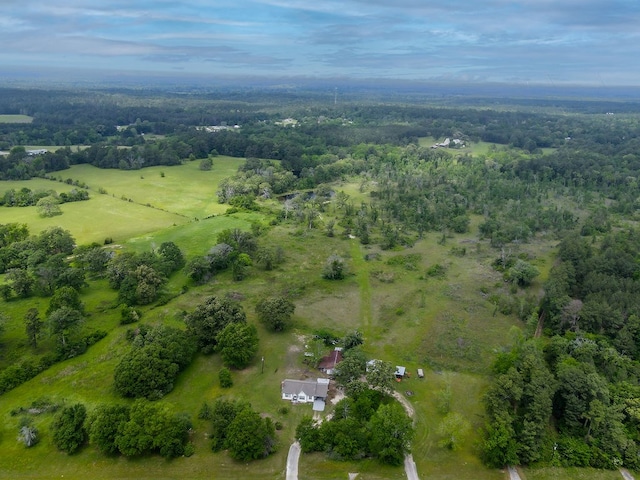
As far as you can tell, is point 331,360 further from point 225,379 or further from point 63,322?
point 63,322

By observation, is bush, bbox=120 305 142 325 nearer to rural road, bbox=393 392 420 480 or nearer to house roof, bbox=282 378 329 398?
house roof, bbox=282 378 329 398

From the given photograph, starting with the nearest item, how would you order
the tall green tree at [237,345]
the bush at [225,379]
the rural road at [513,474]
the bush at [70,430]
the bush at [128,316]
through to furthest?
the rural road at [513,474] → the bush at [70,430] → the bush at [225,379] → the tall green tree at [237,345] → the bush at [128,316]

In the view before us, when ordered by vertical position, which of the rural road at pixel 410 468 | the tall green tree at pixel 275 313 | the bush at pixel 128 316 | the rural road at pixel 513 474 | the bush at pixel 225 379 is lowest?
the rural road at pixel 513 474

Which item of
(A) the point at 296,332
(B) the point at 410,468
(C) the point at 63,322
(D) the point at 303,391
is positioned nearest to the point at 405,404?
(B) the point at 410,468

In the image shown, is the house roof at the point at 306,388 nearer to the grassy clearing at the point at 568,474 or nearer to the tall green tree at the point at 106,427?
the tall green tree at the point at 106,427

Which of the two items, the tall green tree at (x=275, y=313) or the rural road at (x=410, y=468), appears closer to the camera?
the rural road at (x=410, y=468)

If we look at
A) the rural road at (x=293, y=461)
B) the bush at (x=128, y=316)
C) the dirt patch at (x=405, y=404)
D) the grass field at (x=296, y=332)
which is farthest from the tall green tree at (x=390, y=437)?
the bush at (x=128, y=316)

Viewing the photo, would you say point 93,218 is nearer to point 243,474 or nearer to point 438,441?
point 243,474
